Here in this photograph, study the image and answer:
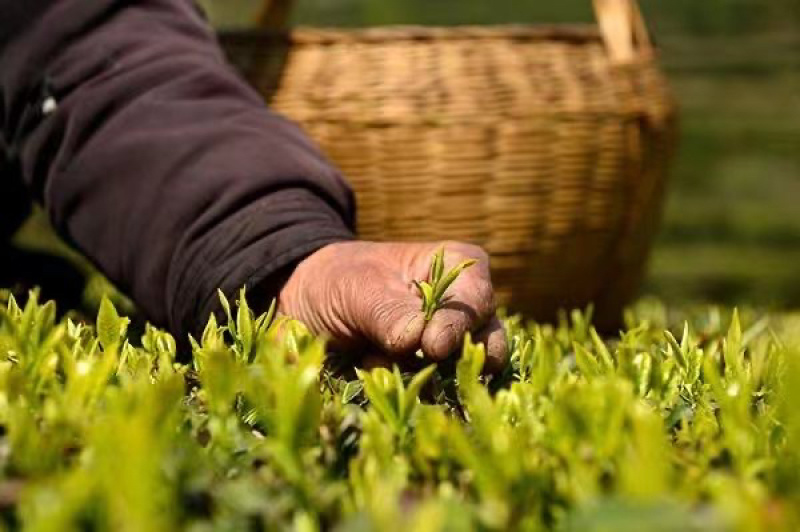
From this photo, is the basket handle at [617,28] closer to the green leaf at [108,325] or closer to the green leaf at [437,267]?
the green leaf at [437,267]

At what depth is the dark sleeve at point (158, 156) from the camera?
4.28ft

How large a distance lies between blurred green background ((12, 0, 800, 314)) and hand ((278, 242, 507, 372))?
9.64ft

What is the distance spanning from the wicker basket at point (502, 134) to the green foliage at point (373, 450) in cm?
134

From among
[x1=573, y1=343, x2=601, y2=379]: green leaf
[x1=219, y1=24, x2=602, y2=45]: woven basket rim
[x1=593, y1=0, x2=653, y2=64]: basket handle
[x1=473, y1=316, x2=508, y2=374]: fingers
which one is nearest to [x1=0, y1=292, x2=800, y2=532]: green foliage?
[x1=573, y1=343, x2=601, y2=379]: green leaf

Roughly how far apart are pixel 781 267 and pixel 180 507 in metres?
3.71

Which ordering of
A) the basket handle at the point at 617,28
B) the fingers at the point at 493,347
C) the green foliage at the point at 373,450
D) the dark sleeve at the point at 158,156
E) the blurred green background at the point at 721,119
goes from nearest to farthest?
the green foliage at the point at 373,450 < the fingers at the point at 493,347 < the dark sleeve at the point at 158,156 < the basket handle at the point at 617,28 < the blurred green background at the point at 721,119

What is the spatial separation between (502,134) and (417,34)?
25 centimetres

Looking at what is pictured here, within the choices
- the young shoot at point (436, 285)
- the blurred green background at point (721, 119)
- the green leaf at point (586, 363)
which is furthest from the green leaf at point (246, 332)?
the blurred green background at point (721, 119)

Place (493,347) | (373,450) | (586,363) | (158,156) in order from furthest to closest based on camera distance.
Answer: (158,156), (493,347), (586,363), (373,450)

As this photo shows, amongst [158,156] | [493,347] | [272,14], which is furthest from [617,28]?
[493,347]

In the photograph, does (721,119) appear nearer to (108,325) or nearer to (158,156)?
(158,156)

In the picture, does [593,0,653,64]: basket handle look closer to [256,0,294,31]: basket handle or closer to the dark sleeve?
[256,0,294,31]: basket handle

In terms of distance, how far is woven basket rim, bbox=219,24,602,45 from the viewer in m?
2.32

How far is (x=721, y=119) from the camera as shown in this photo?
4227mm
